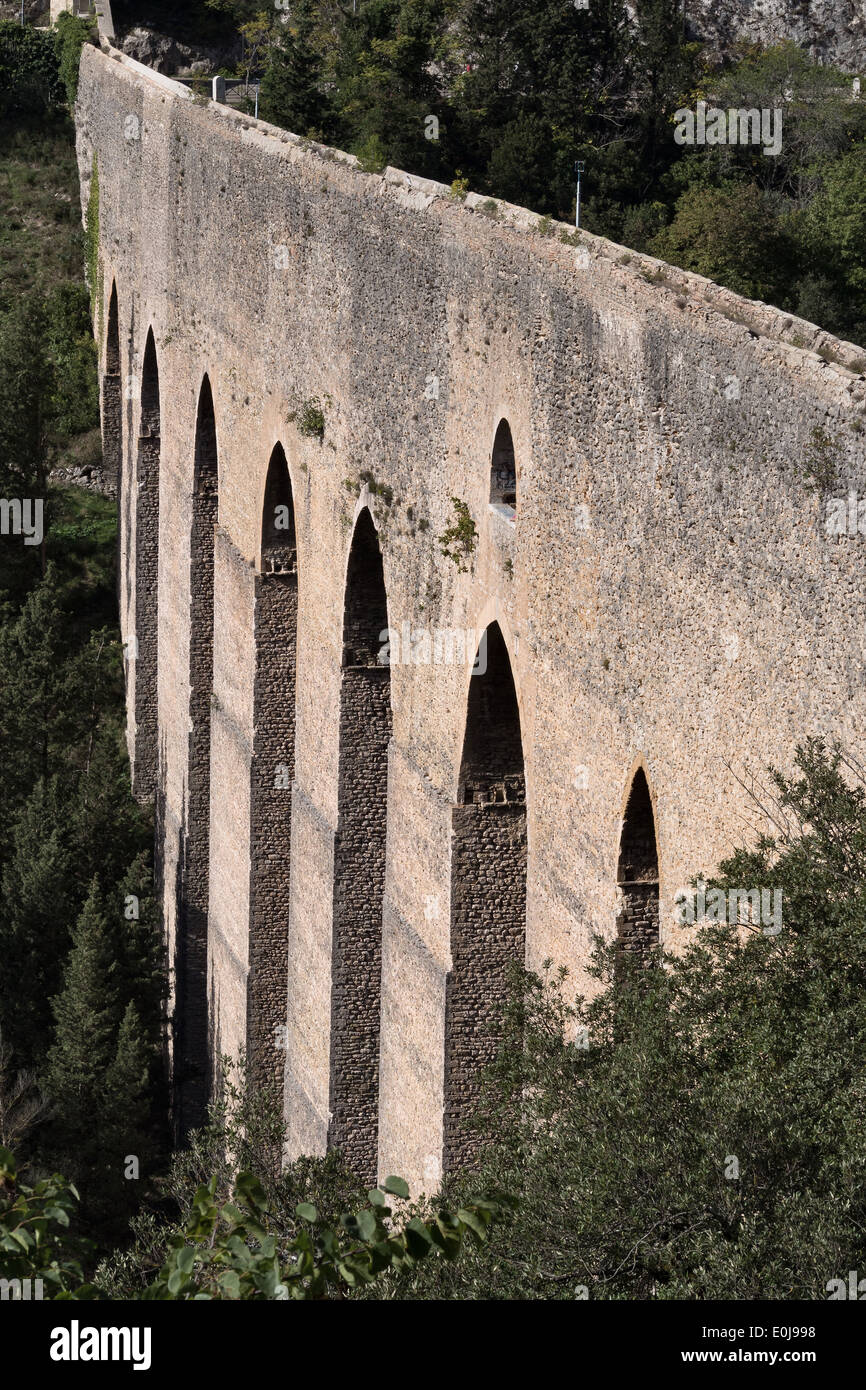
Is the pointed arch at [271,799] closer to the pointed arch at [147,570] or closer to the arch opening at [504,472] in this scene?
the arch opening at [504,472]

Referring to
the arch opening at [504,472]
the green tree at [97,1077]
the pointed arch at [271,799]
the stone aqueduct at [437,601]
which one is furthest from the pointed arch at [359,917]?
the green tree at [97,1077]

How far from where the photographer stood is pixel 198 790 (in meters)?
23.8

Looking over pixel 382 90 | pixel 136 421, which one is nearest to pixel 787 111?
pixel 382 90

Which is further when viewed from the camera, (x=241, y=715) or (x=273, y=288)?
(x=241, y=715)

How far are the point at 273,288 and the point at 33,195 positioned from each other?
25015 millimetres

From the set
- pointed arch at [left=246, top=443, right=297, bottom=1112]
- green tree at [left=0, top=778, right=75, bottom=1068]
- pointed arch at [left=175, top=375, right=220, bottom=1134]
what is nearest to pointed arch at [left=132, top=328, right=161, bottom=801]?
pointed arch at [left=175, top=375, right=220, bottom=1134]

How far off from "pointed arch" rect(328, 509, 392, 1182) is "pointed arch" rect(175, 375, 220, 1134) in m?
5.70

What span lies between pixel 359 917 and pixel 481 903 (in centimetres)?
304

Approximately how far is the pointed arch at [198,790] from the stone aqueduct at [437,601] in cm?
4

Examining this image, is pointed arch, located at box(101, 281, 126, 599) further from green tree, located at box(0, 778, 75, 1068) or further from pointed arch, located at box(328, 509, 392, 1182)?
pointed arch, located at box(328, 509, 392, 1182)

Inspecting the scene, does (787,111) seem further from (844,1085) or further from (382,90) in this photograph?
(844,1085)

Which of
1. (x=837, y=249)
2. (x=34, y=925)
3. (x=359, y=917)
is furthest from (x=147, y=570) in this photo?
(x=837, y=249)

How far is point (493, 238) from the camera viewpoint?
43.0 ft

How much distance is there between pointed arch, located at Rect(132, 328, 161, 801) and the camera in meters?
28.3
